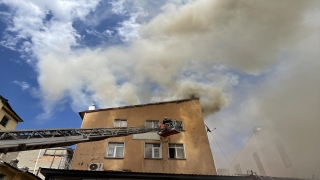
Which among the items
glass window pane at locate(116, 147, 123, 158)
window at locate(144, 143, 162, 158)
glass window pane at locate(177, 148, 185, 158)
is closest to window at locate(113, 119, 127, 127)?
glass window pane at locate(116, 147, 123, 158)

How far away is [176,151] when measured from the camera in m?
15.0

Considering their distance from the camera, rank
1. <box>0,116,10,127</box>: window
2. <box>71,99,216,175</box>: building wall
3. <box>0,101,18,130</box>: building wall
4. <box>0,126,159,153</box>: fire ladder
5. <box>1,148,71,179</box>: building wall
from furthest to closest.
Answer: <box>0,116,10,127</box>: window → <box>0,101,18,130</box>: building wall → <box>1,148,71,179</box>: building wall → <box>71,99,216,175</box>: building wall → <box>0,126,159,153</box>: fire ladder

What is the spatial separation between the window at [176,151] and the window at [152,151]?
0.80 m

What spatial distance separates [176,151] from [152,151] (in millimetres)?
1696

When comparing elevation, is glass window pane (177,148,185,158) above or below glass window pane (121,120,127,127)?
below

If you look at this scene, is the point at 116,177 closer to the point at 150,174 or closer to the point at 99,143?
the point at 150,174

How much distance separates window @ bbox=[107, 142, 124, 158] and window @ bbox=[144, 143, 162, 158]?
168 centimetres

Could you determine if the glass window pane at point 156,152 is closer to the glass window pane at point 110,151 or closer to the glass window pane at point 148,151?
the glass window pane at point 148,151

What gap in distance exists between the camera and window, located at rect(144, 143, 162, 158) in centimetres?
1462

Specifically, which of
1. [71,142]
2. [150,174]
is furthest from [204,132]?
[71,142]

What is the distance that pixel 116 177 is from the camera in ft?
34.1

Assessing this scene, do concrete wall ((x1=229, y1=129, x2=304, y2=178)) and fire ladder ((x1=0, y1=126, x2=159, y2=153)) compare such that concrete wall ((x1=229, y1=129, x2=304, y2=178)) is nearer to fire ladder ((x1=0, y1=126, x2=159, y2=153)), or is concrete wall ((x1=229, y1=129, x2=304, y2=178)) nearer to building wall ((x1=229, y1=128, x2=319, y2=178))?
building wall ((x1=229, y1=128, x2=319, y2=178))

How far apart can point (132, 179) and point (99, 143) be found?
519 cm

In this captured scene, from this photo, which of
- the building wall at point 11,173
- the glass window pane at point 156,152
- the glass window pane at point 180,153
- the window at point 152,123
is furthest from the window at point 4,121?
the glass window pane at point 180,153
